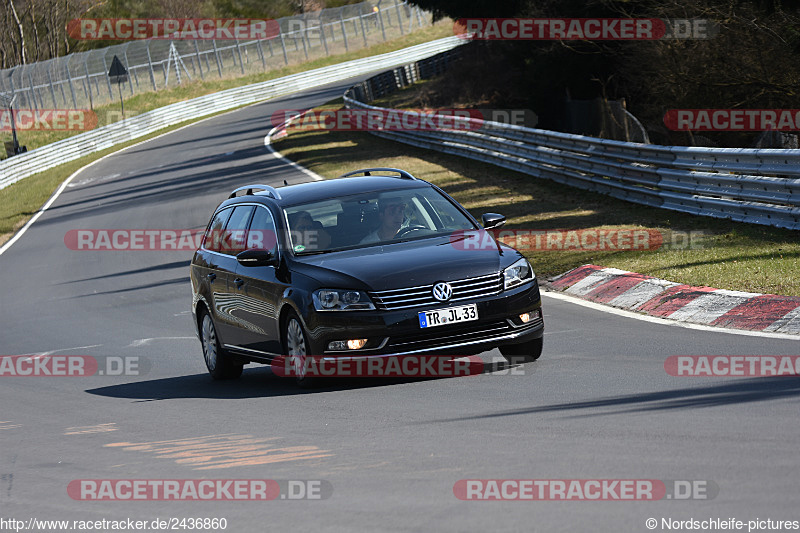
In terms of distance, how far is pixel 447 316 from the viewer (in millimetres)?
8656

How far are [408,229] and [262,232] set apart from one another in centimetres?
133

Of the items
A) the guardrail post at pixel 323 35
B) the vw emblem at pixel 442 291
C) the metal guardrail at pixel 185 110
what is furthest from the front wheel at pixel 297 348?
the guardrail post at pixel 323 35

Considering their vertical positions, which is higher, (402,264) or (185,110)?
(402,264)

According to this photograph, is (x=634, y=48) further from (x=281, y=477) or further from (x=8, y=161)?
(x=8, y=161)

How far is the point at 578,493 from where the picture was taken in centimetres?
530

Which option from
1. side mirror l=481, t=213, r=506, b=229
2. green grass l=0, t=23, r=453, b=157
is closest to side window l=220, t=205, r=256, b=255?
side mirror l=481, t=213, r=506, b=229

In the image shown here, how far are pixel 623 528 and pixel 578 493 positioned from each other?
1.91 ft

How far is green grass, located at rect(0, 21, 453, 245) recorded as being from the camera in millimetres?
37125

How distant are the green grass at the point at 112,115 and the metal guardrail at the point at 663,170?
13.9m

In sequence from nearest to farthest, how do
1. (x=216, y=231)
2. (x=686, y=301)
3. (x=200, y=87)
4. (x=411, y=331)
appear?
1. (x=411, y=331)
2. (x=686, y=301)
3. (x=216, y=231)
4. (x=200, y=87)

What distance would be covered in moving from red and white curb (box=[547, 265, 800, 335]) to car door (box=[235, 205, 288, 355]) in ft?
12.0

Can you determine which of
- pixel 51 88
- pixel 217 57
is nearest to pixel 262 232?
pixel 51 88

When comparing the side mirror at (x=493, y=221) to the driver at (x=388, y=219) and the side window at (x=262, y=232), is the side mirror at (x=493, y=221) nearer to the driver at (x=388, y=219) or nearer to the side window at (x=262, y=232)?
the driver at (x=388, y=219)

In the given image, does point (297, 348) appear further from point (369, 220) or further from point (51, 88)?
point (51, 88)
